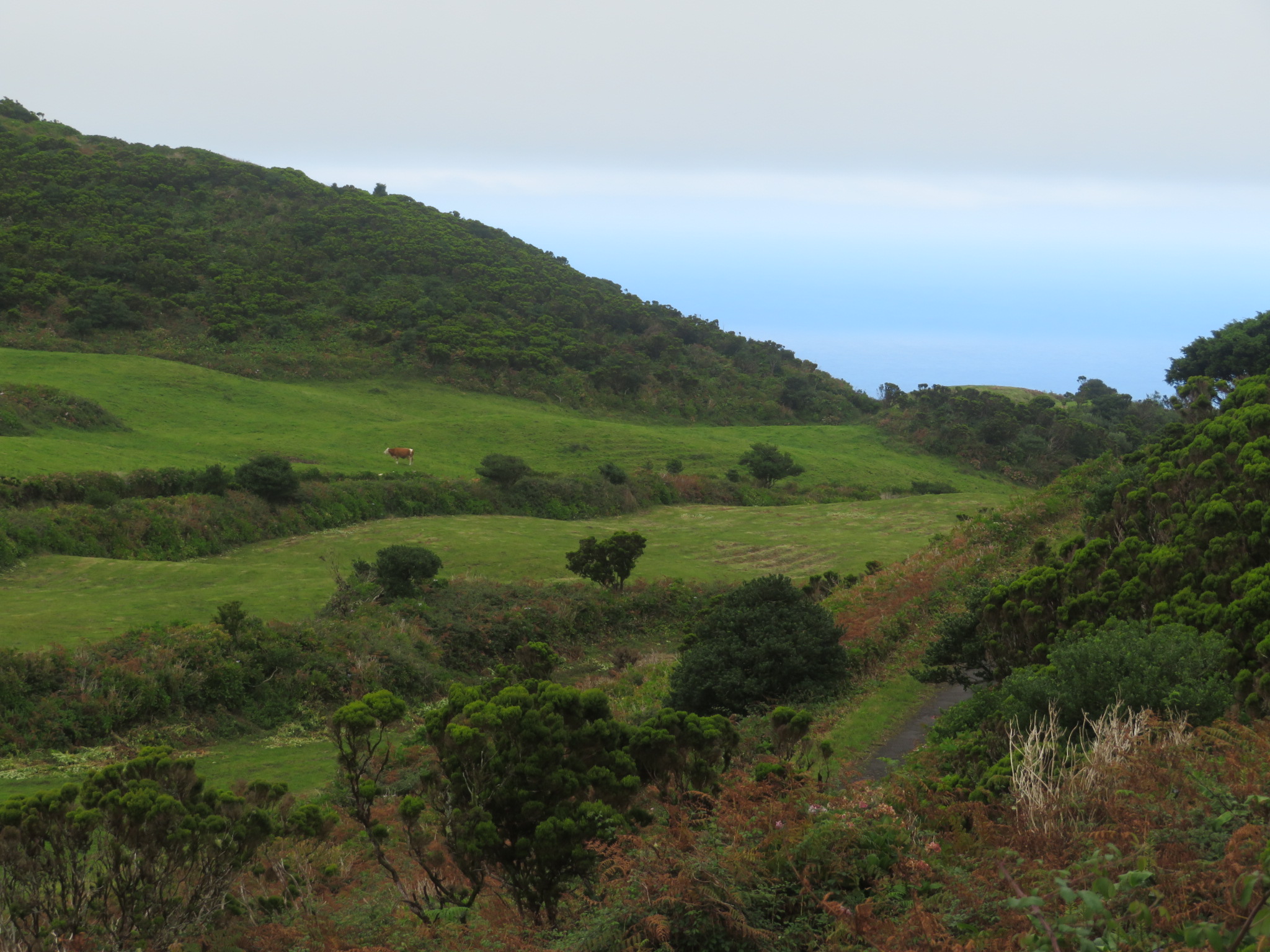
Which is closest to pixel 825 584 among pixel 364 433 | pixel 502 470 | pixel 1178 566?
pixel 1178 566

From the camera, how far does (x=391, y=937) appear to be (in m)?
8.30

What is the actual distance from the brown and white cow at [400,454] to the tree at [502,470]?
150 inches

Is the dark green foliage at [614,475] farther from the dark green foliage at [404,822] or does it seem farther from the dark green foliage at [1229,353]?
the dark green foliage at [404,822]

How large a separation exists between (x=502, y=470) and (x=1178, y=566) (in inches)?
1125

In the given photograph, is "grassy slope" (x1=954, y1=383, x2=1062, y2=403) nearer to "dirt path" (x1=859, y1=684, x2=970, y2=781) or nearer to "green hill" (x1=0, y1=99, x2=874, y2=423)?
"green hill" (x1=0, y1=99, x2=874, y2=423)

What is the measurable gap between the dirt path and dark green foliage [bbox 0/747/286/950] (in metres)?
7.13

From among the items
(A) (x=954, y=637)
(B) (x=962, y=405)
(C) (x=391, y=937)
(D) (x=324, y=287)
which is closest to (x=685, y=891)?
(C) (x=391, y=937)

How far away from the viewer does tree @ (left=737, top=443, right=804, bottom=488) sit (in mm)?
48312

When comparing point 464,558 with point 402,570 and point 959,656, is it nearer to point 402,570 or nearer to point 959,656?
point 402,570

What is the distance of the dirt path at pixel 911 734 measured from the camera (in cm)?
1240

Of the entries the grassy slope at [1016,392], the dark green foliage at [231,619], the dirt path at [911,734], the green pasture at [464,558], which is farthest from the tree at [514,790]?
the grassy slope at [1016,392]

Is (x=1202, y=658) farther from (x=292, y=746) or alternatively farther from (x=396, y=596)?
(x=396, y=596)

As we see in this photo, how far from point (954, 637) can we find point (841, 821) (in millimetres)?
8509

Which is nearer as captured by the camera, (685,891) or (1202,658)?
(685,891)
